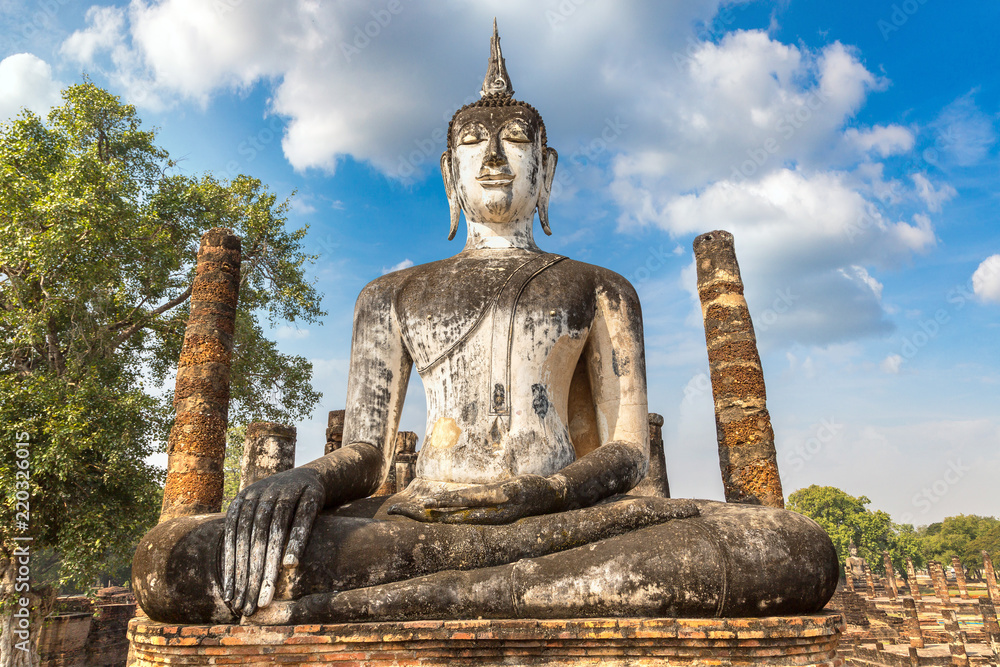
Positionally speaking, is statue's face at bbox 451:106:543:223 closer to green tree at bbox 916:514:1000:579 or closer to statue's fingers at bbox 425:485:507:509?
statue's fingers at bbox 425:485:507:509

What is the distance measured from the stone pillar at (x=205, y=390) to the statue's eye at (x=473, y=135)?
510cm

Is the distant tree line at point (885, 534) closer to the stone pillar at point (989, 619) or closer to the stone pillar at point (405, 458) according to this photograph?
the stone pillar at point (989, 619)

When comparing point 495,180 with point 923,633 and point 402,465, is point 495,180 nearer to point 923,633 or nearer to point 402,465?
point 402,465

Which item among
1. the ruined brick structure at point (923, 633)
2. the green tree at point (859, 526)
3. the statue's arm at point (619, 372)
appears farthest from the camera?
the green tree at point (859, 526)

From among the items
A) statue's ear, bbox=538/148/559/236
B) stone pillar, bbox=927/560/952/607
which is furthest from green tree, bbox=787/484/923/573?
statue's ear, bbox=538/148/559/236

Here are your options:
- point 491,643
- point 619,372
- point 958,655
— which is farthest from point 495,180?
point 958,655

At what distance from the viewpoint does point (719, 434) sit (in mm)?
8617

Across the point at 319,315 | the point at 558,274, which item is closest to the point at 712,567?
the point at 558,274

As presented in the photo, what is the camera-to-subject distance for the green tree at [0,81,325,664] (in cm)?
1069

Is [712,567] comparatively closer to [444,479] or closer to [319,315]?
[444,479]

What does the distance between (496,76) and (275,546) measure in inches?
158

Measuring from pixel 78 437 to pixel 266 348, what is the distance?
219 inches

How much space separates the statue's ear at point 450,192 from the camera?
5.38 metres

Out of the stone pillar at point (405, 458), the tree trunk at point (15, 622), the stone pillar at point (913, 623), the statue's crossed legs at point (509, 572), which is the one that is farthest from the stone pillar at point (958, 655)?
the tree trunk at point (15, 622)
